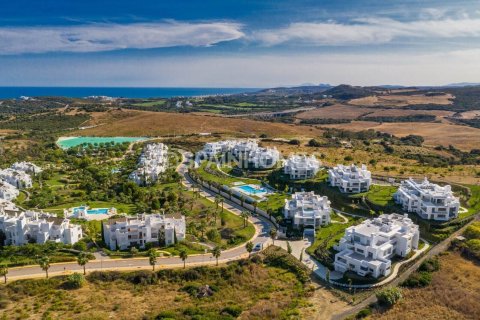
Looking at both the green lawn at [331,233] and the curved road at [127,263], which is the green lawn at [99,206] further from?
the green lawn at [331,233]

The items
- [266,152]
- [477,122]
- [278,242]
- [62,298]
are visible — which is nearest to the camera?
[62,298]

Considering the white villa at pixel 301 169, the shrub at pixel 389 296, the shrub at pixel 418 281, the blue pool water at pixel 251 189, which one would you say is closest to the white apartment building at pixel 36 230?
the blue pool water at pixel 251 189

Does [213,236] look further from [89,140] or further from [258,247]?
[89,140]

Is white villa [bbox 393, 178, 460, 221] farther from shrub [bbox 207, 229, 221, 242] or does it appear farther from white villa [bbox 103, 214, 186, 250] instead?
white villa [bbox 103, 214, 186, 250]

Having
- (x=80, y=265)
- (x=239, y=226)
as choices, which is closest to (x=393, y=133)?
(x=239, y=226)

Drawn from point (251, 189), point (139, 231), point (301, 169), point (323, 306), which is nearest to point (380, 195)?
point (301, 169)

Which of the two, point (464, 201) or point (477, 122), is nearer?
point (464, 201)

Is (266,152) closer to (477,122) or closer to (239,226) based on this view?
(239,226)
